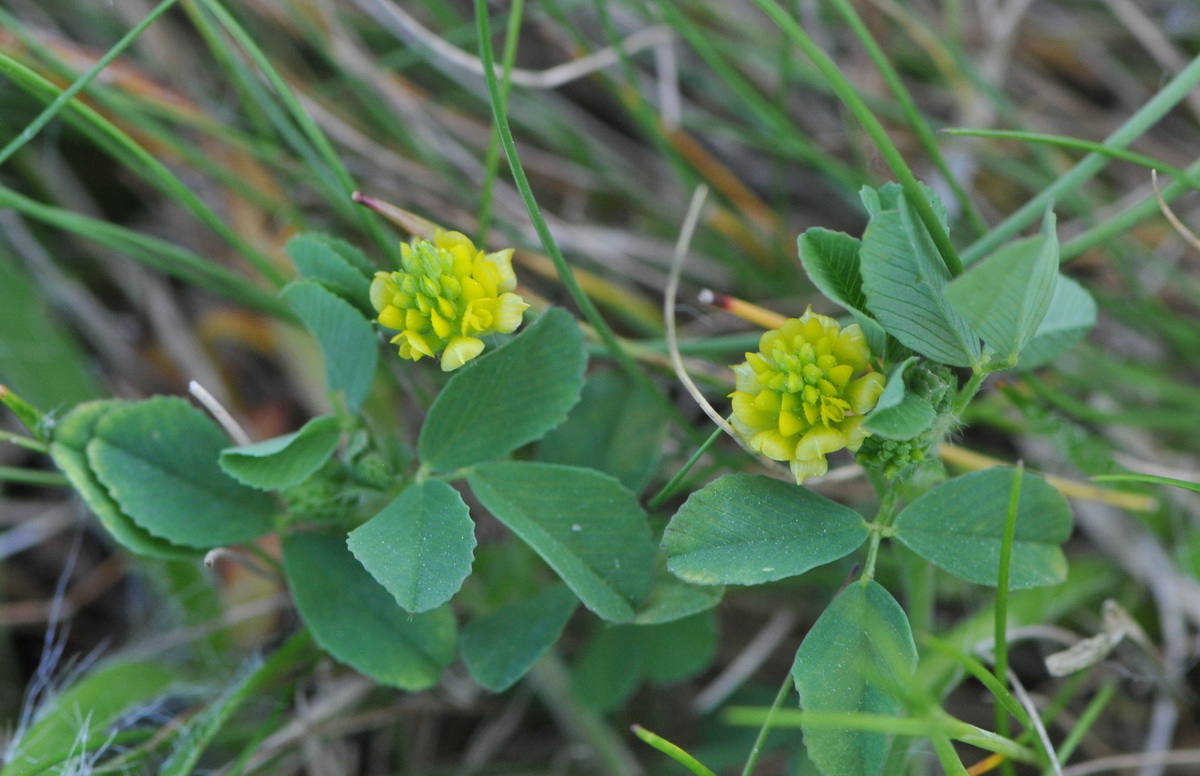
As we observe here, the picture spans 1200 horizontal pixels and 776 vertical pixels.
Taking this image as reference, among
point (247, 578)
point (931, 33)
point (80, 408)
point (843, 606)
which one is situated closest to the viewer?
point (843, 606)

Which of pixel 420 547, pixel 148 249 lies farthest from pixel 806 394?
pixel 148 249

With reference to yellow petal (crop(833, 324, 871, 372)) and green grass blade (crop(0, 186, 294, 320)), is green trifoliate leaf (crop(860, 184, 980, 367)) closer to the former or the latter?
yellow petal (crop(833, 324, 871, 372))

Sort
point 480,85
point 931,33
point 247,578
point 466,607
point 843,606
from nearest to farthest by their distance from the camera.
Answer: point 843,606
point 466,607
point 247,578
point 931,33
point 480,85

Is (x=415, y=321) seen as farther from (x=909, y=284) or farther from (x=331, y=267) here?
(x=909, y=284)

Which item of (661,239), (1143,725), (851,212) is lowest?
(1143,725)

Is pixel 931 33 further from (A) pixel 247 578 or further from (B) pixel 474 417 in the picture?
(A) pixel 247 578

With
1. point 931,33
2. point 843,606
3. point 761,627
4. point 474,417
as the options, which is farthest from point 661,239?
point 843,606

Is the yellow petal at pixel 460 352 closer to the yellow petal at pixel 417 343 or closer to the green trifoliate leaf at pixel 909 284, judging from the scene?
the yellow petal at pixel 417 343
